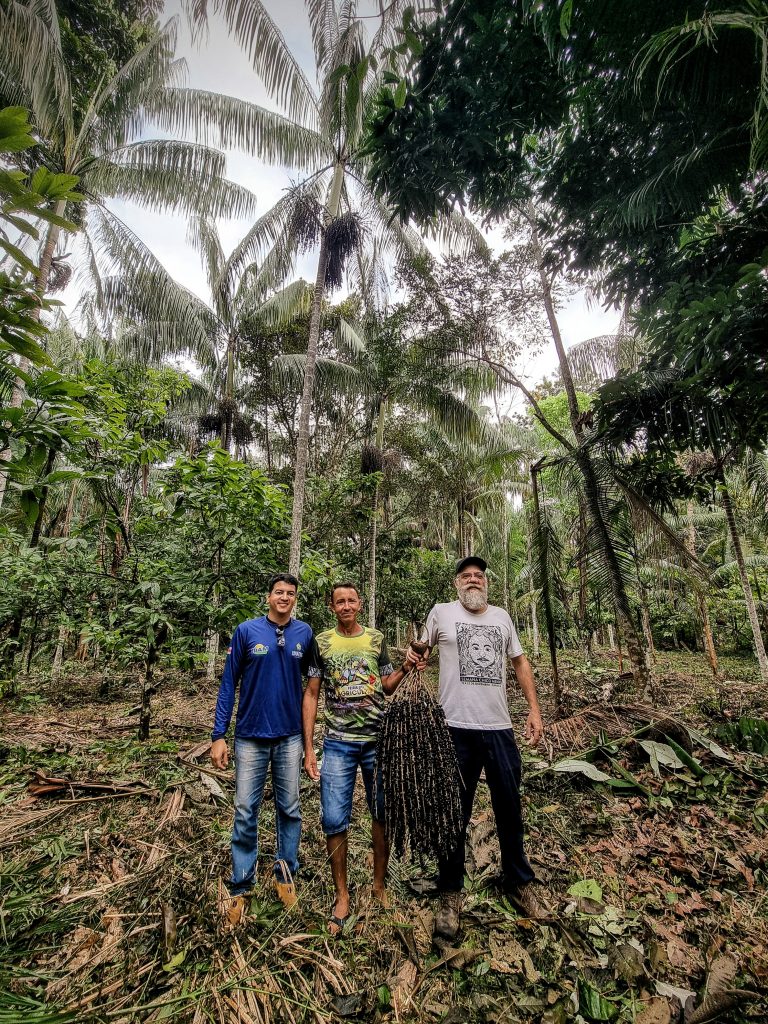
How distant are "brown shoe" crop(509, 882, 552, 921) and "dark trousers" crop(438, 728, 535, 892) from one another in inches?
1.4

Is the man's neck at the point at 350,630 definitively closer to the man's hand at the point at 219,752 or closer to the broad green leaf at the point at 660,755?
the man's hand at the point at 219,752

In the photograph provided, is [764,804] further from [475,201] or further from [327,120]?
[327,120]

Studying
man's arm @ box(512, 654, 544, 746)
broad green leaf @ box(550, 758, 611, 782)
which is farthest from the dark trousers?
broad green leaf @ box(550, 758, 611, 782)

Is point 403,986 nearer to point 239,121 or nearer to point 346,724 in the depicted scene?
point 346,724

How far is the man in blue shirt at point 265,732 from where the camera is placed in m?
2.60

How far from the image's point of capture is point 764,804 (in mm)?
3318

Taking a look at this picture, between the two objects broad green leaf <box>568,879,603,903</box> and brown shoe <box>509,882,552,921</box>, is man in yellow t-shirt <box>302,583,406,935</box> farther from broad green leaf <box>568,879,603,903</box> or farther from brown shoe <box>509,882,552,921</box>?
broad green leaf <box>568,879,603,903</box>

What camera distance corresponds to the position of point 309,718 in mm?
2818

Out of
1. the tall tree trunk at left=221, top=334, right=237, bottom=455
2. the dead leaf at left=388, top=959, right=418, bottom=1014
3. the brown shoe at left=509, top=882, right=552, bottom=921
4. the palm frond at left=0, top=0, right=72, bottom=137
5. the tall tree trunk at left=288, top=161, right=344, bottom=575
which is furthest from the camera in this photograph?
the tall tree trunk at left=221, top=334, right=237, bottom=455

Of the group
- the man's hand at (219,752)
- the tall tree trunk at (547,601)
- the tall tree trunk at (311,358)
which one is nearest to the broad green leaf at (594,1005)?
the man's hand at (219,752)

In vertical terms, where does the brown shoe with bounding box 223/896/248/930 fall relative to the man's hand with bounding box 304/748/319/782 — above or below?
below

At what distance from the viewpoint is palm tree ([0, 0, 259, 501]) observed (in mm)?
6406

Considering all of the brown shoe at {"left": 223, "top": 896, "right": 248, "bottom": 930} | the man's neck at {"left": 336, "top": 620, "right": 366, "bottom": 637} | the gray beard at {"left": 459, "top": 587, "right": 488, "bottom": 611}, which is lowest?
the brown shoe at {"left": 223, "top": 896, "right": 248, "bottom": 930}

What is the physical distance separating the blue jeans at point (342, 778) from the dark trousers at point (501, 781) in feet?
1.70
